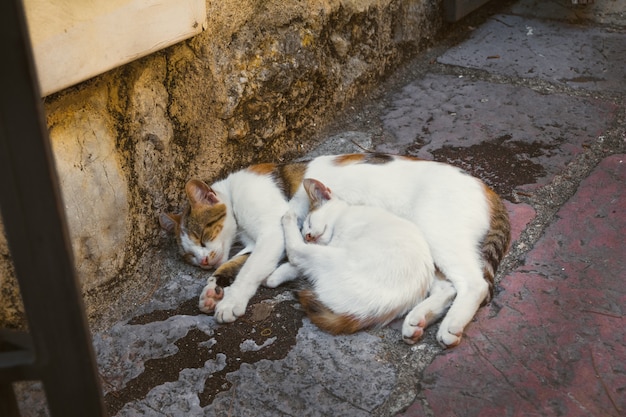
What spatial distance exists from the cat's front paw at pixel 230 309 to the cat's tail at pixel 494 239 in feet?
2.31

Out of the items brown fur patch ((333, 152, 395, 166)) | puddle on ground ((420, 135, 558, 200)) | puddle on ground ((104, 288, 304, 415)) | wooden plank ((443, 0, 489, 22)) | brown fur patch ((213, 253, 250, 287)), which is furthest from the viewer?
wooden plank ((443, 0, 489, 22))

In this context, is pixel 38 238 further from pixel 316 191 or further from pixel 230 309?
pixel 316 191

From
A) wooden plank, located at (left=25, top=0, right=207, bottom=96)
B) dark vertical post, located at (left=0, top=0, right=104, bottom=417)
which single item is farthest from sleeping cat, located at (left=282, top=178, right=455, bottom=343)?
dark vertical post, located at (left=0, top=0, right=104, bottom=417)

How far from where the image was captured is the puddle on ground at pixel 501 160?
249 cm

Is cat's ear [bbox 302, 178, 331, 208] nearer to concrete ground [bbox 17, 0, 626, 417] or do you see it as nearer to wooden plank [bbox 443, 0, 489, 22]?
concrete ground [bbox 17, 0, 626, 417]

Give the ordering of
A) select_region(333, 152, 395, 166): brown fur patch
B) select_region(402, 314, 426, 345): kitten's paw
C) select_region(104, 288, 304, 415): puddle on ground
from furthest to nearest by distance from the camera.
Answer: select_region(333, 152, 395, 166): brown fur patch → select_region(402, 314, 426, 345): kitten's paw → select_region(104, 288, 304, 415): puddle on ground

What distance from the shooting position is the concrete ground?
1659mm

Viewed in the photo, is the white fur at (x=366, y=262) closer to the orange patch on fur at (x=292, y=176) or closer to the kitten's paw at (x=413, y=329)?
the kitten's paw at (x=413, y=329)

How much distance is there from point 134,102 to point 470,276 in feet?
3.62

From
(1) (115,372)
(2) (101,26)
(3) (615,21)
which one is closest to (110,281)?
(1) (115,372)

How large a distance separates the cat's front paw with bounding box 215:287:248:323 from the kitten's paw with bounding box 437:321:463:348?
57 cm

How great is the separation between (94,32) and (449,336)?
1.21 meters

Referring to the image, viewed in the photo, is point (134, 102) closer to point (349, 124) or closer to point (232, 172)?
point (232, 172)

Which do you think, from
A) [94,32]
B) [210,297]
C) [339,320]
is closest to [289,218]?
[210,297]
